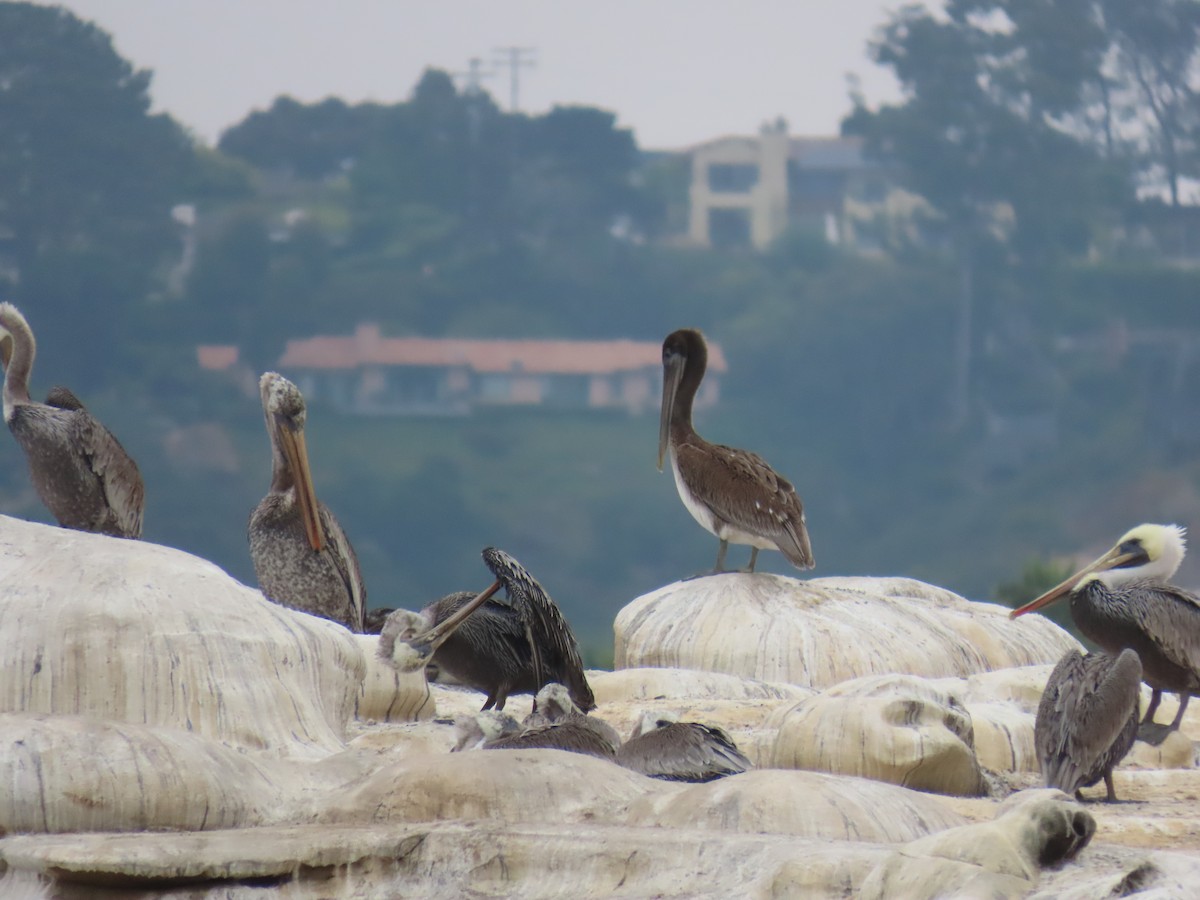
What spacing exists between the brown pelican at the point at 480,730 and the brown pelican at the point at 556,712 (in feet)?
0.31

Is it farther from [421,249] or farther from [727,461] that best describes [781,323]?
[727,461]

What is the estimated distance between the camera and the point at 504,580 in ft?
18.5

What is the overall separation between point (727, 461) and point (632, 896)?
4297 mm

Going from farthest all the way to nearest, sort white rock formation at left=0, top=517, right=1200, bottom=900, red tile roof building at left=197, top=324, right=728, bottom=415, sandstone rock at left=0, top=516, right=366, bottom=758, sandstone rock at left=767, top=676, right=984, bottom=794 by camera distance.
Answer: red tile roof building at left=197, top=324, right=728, bottom=415
sandstone rock at left=767, top=676, right=984, bottom=794
sandstone rock at left=0, top=516, right=366, bottom=758
white rock formation at left=0, top=517, right=1200, bottom=900

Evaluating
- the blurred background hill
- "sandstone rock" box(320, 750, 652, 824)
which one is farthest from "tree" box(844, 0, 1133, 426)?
"sandstone rock" box(320, 750, 652, 824)

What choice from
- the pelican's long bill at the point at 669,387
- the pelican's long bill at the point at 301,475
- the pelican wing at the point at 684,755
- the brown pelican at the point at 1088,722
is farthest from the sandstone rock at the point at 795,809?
the pelican's long bill at the point at 669,387

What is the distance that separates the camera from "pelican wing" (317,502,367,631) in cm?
670

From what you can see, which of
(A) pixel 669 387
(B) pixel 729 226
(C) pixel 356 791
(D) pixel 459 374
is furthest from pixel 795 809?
(B) pixel 729 226

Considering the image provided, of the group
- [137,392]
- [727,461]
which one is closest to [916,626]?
[727,461]

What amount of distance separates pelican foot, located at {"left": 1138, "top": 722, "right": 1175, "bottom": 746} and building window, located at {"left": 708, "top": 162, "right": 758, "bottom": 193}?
1423 inches

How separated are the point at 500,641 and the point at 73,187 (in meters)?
33.3

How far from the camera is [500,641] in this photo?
593 cm

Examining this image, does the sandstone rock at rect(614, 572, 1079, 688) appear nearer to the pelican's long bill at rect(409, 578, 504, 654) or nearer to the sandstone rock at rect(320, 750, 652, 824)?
the pelican's long bill at rect(409, 578, 504, 654)

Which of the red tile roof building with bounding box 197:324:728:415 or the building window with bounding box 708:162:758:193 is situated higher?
the building window with bounding box 708:162:758:193
